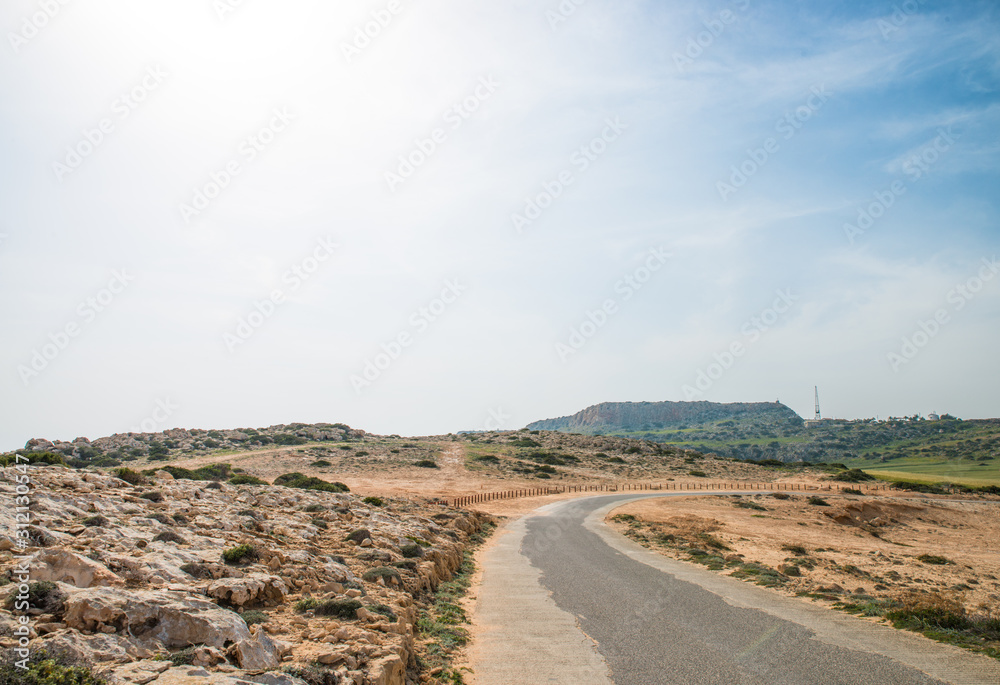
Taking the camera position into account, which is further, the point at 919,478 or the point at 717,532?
the point at 919,478

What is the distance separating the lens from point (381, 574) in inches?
530

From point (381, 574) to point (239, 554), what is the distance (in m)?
3.59

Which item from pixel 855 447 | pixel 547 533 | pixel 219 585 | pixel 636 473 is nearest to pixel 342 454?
pixel 636 473

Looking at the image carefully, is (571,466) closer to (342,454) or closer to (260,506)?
(342,454)

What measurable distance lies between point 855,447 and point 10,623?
177550 millimetres

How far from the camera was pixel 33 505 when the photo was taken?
11445mm

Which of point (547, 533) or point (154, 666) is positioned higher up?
point (154, 666)

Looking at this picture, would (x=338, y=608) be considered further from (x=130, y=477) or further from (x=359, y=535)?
(x=130, y=477)

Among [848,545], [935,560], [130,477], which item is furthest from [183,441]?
[935,560]

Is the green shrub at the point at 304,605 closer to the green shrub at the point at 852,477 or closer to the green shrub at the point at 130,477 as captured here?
the green shrub at the point at 130,477

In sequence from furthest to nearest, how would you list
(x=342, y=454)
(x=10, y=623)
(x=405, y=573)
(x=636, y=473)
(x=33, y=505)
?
(x=636, y=473) < (x=342, y=454) < (x=405, y=573) < (x=33, y=505) < (x=10, y=623)

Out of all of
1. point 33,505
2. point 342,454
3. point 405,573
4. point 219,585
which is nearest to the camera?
point 219,585

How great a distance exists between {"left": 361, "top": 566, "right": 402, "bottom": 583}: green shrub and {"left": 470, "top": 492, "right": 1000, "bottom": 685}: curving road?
7.50 ft

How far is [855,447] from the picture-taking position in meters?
150
